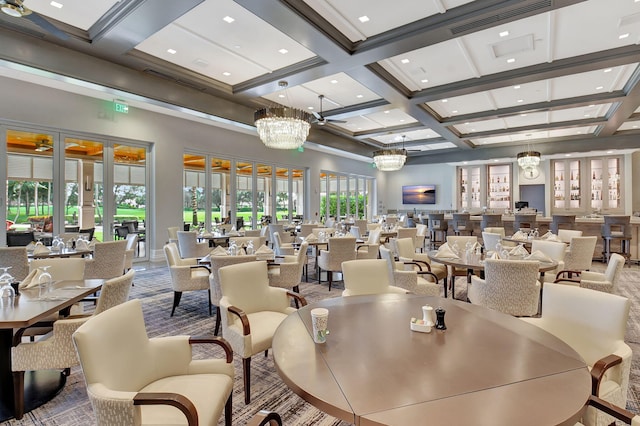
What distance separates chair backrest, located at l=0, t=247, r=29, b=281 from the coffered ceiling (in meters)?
2.54

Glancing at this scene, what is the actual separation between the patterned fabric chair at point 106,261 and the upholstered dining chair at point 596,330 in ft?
17.2

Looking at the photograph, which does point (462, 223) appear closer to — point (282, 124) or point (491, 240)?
point (491, 240)

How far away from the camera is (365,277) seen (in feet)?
10.1

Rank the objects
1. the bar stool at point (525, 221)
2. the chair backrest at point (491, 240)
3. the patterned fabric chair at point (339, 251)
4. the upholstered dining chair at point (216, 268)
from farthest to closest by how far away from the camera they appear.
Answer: the bar stool at point (525, 221)
the chair backrest at point (491, 240)
the patterned fabric chair at point (339, 251)
the upholstered dining chair at point (216, 268)

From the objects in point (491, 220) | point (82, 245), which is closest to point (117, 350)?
point (82, 245)

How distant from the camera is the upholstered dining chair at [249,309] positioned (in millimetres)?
2449

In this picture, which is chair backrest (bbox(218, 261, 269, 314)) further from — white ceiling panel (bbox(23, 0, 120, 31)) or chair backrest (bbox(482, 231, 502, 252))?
chair backrest (bbox(482, 231, 502, 252))

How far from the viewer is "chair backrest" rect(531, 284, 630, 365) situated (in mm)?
1902

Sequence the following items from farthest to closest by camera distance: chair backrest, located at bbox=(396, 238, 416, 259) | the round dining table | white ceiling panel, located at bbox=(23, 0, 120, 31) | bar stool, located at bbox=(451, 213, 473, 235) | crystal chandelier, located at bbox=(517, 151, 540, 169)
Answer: bar stool, located at bbox=(451, 213, 473, 235), crystal chandelier, located at bbox=(517, 151, 540, 169), chair backrest, located at bbox=(396, 238, 416, 259), white ceiling panel, located at bbox=(23, 0, 120, 31), the round dining table

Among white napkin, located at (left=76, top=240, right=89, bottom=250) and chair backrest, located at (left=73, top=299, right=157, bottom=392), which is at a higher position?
white napkin, located at (left=76, top=240, right=89, bottom=250)

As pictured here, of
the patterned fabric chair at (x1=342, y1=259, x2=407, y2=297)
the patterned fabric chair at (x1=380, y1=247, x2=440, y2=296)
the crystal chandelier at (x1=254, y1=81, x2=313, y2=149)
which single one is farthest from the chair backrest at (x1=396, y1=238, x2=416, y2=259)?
the crystal chandelier at (x1=254, y1=81, x2=313, y2=149)

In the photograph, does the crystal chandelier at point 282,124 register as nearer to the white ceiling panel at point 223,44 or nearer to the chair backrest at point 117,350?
the white ceiling panel at point 223,44

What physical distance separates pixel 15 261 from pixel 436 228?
10.5 m

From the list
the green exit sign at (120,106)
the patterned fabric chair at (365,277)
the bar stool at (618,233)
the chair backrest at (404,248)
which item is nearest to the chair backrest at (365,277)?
the patterned fabric chair at (365,277)
